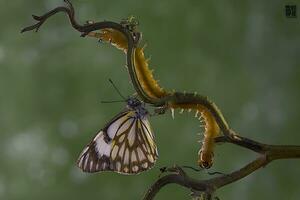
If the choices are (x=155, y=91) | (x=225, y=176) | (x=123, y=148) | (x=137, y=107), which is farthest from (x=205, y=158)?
(x=123, y=148)

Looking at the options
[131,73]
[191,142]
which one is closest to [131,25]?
[131,73]

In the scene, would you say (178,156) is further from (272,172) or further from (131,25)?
(131,25)

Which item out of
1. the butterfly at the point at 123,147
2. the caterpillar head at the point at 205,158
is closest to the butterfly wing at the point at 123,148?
the butterfly at the point at 123,147

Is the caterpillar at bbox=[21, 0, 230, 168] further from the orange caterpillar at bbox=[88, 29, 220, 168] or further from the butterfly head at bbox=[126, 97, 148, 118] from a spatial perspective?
the butterfly head at bbox=[126, 97, 148, 118]

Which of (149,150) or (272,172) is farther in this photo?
(272,172)

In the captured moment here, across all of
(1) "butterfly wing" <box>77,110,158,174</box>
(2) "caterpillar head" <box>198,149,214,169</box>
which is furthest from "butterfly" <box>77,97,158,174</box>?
(2) "caterpillar head" <box>198,149,214,169</box>

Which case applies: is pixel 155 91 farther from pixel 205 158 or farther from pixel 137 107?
pixel 137 107
